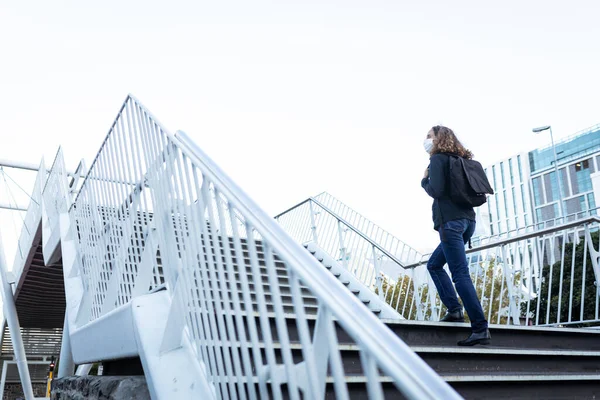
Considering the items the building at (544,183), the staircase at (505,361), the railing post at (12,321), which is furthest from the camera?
the building at (544,183)

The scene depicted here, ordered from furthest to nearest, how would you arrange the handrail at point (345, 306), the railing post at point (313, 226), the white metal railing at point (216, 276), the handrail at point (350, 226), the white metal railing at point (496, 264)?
the railing post at point (313, 226) → the handrail at point (350, 226) → the white metal railing at point (496, 264) → the white metal railing at point (216, 276) → the handrail at point (345, 306)

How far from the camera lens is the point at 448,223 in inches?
152

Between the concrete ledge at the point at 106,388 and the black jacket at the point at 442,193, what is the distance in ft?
7.63

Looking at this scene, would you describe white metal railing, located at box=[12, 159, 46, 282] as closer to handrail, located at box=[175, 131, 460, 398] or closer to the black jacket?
the black jacket

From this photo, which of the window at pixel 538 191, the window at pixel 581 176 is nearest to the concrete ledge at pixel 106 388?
the window at pixel 581 176

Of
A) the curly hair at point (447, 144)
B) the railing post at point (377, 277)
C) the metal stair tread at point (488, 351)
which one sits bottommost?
the metal stair tread at point (488, 351)

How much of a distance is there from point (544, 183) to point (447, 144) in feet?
260

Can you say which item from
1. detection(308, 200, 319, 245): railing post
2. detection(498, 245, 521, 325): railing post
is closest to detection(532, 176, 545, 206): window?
detection(308, 200, 319, 245): railing post

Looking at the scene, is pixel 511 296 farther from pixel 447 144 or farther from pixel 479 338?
pixel 447 144

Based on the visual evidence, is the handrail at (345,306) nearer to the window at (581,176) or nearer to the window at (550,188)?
the window at (581,176)

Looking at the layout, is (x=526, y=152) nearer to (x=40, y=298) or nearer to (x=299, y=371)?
(x=40, y=298)

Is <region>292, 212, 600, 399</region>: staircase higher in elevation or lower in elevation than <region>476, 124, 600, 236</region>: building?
lower

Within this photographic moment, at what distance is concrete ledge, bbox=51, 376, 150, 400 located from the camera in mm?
2654

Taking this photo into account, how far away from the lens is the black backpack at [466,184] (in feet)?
12.6
